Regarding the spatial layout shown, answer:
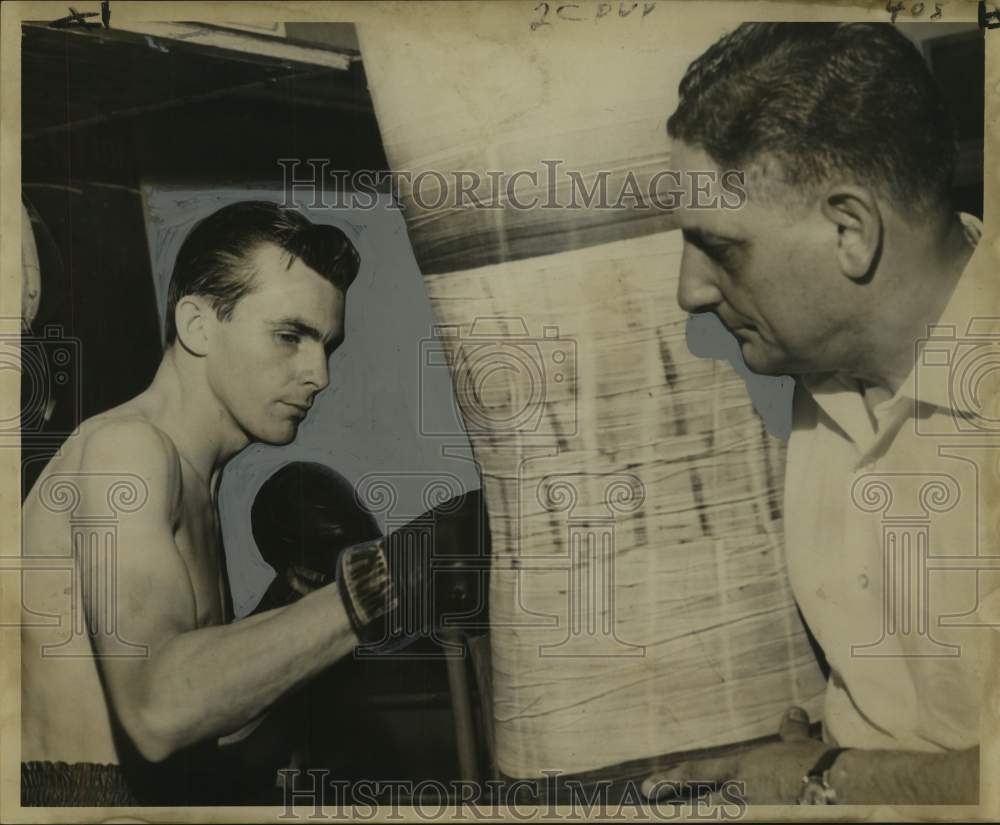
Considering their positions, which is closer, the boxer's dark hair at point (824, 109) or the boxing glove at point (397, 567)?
the boxer's dark hair at point (824, 109)

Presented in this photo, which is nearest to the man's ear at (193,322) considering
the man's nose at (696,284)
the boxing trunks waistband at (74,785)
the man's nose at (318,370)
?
the man's nose at (318,370)

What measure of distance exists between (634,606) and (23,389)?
209cm

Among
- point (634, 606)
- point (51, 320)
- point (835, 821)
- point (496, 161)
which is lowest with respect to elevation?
point (835, 821)

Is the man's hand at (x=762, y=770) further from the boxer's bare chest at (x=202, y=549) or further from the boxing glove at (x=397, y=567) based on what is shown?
the boxer's bare chest at (x=202, y=549)

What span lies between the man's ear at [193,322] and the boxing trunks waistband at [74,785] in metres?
1.37

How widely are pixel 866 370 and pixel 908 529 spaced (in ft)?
1.73

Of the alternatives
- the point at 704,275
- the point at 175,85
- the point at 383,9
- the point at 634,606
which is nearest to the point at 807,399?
the point at 704,275

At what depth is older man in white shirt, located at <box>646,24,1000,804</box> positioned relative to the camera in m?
4.26

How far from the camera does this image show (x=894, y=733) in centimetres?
433

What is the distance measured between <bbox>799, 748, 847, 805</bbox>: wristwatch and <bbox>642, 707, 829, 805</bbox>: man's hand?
0.02m

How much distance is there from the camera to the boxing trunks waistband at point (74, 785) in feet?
14.4

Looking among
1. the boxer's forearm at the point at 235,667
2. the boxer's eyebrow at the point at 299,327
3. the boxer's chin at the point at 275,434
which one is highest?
the boxer's eyebrow at the point at 299,327

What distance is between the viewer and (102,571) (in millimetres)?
4355

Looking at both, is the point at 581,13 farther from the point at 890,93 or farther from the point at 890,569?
the point at 890,569
